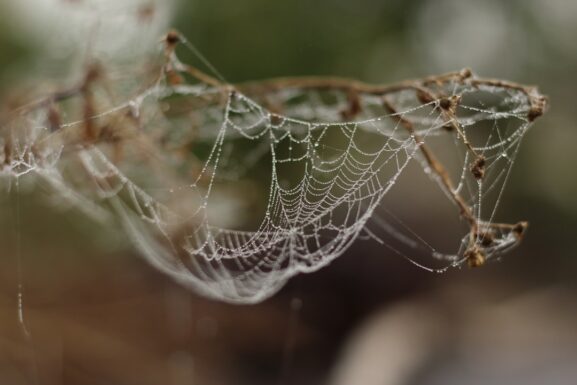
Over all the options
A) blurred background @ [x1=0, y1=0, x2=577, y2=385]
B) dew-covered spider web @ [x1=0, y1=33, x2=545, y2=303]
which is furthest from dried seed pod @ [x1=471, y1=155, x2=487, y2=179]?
blurred background @ [x1=0, y1=0, x2=577, y2=385]

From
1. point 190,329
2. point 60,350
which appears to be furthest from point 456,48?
point 60,350

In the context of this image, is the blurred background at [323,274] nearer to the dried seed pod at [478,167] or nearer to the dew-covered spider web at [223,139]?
the dew-covered spider web at [223,139]

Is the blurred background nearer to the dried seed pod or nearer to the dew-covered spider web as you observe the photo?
the dew-covered spider web

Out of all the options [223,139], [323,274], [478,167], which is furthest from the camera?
[323,274]

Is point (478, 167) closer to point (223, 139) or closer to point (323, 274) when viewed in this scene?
point (223, 139)

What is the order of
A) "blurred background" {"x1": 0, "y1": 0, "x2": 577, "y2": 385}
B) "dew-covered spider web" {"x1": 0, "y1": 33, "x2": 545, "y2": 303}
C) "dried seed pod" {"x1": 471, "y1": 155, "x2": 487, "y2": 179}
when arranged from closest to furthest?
"dried seed pod" {"x1": 471, "y1": 155, "x2": 487, "y2": 179} → "dew-covered spider web" {"x1": 0, "y1": 33, "x2": 545, "y2": 303} → "blurred background" {"x1": 0, "y1": 0, "x2": 577, "y2": 385}

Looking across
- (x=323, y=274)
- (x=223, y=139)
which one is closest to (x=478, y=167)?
(x=223, y=139)

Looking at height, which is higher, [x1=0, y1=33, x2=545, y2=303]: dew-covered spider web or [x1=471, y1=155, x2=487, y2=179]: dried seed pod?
[x1=0, y1=33, x2=545, y2=303]: dew-covered spider web

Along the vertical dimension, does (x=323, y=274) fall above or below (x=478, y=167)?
above

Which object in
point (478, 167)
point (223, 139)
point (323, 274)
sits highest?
point (323, 274)
